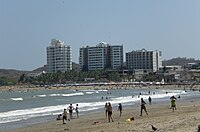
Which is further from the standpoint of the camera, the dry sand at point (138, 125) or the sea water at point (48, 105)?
the sea water at point (48, 105)

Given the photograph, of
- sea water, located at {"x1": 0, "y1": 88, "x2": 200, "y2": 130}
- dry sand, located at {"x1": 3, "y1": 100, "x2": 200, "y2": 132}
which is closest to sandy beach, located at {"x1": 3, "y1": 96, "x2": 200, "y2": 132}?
dry sand, located at {"x1": 3, "y1": 100, "x2": 200, "y2": 132}

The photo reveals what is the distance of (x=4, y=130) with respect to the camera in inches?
958

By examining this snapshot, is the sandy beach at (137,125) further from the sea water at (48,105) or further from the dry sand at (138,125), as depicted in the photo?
the sea water at (48,105)

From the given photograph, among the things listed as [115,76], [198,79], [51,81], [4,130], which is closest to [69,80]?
[51,81]

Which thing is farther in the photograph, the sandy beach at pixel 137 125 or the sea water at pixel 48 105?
the sea water at pixel 48 105

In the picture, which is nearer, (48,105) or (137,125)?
(137,125)

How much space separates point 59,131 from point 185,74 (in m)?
167

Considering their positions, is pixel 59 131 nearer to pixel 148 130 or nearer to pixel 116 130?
pixel 116 130

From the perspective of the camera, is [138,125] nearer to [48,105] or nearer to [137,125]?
[137,125]

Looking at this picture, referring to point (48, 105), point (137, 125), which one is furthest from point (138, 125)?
point (48, 105)

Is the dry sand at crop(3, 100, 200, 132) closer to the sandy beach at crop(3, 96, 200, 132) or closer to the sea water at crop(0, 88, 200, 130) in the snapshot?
the sandy beach at crop(3, 96, 200, 132)

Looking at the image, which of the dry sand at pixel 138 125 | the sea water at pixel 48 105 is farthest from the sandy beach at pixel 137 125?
the sea water at pixel 48 105

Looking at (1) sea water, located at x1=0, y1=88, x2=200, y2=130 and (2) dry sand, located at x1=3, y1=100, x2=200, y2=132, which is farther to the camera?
(1) sea water, located at x1=0, y1=88, x2=200, y2=130

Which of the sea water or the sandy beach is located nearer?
the sandy beach
